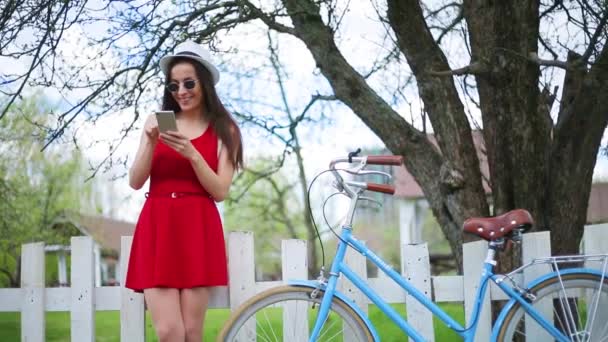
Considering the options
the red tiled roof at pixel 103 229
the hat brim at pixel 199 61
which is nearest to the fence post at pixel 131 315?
the hat brim at pixel 199 61

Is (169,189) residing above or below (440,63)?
below

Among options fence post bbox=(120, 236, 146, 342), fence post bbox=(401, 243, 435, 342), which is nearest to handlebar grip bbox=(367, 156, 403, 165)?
fence post bbox=(401, 243, 435, 342)

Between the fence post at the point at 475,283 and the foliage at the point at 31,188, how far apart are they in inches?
124

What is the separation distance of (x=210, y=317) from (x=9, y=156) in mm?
5570

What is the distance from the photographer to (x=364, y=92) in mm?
5188

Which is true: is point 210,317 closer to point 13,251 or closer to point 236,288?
point 236,288

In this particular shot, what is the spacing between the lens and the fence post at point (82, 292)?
3482 mm

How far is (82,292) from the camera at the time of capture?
3510 millimetres

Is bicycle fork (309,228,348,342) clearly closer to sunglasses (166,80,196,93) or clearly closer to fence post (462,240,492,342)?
fence post (462,240,492,342)

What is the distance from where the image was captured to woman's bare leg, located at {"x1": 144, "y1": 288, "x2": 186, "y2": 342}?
2.88 m

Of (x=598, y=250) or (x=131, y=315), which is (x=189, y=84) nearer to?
(x=131, y=315)

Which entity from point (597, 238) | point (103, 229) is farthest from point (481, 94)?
point (103, 229)

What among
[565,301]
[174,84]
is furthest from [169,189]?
[565,301]

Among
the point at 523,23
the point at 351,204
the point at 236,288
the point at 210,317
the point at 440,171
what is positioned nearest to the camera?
the point at 351,204
